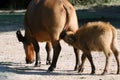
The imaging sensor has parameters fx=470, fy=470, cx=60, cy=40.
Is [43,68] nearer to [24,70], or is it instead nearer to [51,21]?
[24,70]

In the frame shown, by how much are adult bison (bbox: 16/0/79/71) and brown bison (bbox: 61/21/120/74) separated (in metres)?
0.26

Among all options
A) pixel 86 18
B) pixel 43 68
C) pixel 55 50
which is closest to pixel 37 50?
pixel 43 68

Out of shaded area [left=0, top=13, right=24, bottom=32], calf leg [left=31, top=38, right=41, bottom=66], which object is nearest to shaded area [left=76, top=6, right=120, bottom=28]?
shaded area [left=0, top=13, right=24, bottom=32]

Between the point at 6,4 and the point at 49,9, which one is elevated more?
the point at 49,9

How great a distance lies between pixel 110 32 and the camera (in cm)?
1073

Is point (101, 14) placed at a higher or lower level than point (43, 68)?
lower

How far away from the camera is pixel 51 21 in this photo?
11.4m

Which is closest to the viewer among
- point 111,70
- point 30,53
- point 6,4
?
point 111,70

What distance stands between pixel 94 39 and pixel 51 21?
4.24 ft

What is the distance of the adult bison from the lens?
11.4 m

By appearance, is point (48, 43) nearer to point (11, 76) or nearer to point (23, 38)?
point (23, 38)

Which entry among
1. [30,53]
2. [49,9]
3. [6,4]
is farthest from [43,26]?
[6,4]

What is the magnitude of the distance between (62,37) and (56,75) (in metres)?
0.99

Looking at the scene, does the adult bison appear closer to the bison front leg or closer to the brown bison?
the bison front leg
